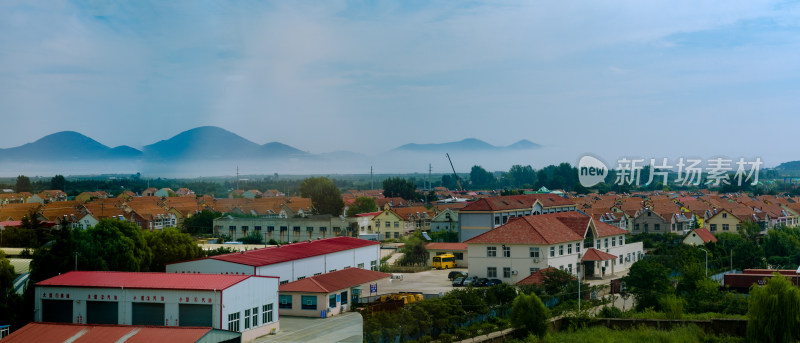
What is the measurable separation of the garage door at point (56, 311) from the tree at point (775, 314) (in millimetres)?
14489

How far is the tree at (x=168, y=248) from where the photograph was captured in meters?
23.0

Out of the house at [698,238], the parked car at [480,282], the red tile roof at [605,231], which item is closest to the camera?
the parked car at [480,282]

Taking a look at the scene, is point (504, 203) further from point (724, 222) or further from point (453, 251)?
point (724, 222)

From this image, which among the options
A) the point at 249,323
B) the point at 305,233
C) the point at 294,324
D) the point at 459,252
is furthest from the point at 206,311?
the point at 305,233

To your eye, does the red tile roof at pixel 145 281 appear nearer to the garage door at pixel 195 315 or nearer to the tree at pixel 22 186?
the garage door at pixel 195 315

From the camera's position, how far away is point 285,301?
18.8 m

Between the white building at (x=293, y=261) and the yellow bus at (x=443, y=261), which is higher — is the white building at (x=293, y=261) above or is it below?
above

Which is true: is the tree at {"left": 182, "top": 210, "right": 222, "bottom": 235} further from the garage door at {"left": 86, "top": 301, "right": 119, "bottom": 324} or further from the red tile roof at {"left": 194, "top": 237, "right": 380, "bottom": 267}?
the garage door at {"left": 86, "top": 301, "right": 119, "bottom": 324}

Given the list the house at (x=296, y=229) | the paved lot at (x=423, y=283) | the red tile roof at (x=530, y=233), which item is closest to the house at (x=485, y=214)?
the paved lot at (x=423, y=283)

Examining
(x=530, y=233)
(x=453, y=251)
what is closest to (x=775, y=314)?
(x=530, y=233)

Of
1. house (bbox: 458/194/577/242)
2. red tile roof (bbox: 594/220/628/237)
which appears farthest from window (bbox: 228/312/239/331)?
house (bbox: 458/194/577/242)

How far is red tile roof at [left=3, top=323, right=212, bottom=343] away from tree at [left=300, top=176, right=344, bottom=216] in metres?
38.5

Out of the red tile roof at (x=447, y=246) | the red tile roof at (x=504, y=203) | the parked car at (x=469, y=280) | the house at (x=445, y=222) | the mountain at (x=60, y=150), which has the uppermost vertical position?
the mountain at (x=60, y=150)

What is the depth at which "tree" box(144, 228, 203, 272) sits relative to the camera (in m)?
23.0
